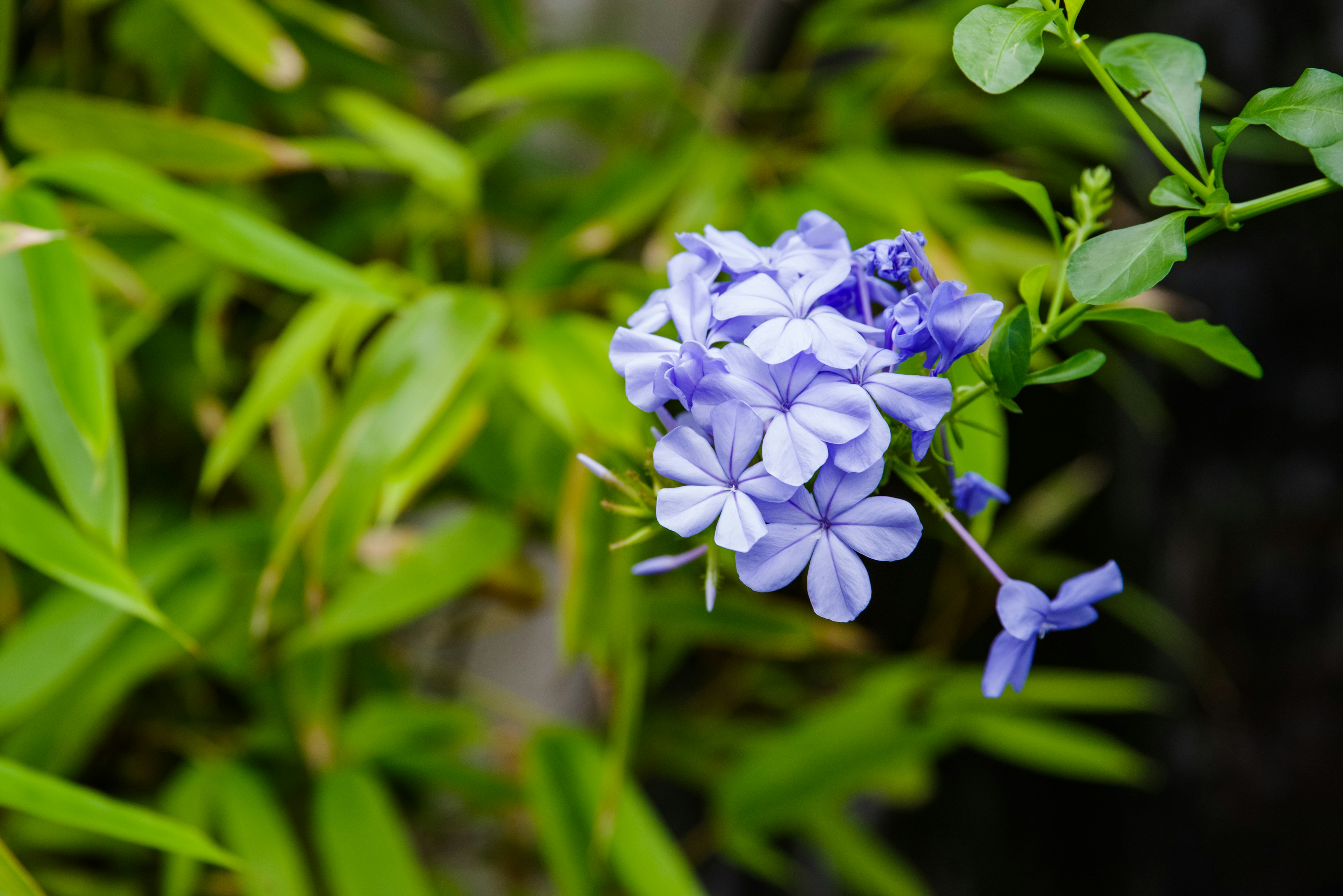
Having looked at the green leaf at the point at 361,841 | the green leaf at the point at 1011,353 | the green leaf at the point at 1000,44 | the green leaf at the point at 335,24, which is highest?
the green leaf at the point at 335,24

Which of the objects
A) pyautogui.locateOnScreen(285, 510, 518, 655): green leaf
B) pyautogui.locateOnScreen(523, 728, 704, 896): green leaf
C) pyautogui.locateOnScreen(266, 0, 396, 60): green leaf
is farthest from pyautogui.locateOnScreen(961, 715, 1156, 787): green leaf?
pyautogui.locateOnScreen(266, 0, 396, 60): green leaf

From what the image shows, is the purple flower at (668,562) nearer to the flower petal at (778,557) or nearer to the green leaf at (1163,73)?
the flower petal at (778,557)

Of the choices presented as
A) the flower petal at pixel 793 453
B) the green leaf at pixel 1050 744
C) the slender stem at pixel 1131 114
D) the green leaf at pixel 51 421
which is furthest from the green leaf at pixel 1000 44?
the green leaf at pixel 1050 744

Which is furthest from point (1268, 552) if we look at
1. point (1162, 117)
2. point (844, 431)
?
point (844, 431)

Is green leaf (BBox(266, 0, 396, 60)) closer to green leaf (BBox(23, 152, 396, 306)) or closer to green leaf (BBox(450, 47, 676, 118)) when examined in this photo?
green leaf (BBox(450, 47, 676, 118))

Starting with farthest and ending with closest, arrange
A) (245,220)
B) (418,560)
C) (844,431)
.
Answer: (418,560) < (245,220) < (844,431)

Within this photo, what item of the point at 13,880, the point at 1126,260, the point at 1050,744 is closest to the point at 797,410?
the point at 1126,260

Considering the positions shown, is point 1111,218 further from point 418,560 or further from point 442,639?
point 442,639
